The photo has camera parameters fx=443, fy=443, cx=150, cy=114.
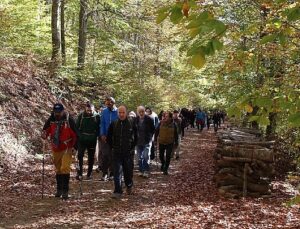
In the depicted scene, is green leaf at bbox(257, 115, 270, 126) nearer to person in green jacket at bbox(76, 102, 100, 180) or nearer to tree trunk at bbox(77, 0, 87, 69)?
person in green jacket at bbox(76, 102, 100, 180)

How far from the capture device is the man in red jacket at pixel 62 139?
9.20 meters

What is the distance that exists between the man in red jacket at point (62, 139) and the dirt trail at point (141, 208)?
57 centimetres

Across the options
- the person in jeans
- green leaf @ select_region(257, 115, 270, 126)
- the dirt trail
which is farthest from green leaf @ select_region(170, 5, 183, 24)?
the person in jeans

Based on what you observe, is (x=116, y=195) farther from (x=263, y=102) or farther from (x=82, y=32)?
(x=82, y=32)

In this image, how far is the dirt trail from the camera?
7832 mm

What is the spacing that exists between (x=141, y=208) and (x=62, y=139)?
2170 mm

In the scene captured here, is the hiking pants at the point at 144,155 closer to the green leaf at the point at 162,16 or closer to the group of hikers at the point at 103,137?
the group of hikers at the point at 103,137

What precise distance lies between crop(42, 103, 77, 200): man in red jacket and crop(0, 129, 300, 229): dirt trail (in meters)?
0.57

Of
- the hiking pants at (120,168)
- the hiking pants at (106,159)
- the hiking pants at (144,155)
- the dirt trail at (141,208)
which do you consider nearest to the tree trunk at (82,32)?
the hiking pants at (144,155)

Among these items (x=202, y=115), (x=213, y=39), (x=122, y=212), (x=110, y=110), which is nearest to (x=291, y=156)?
(x=110, y=110)

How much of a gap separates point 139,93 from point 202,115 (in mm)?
14061

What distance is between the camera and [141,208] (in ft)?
29.8

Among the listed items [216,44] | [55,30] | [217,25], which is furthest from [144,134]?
[217,25]

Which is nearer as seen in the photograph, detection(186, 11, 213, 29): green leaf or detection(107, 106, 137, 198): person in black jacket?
detection(186, 11, 213, 29): green leaf
